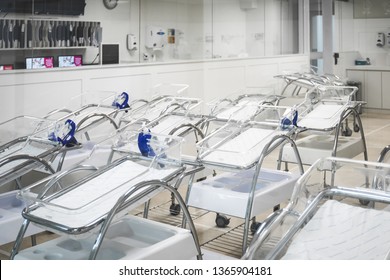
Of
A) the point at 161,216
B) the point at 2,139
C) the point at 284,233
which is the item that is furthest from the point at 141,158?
the point at 2,139

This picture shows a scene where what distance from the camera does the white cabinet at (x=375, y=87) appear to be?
534 centimetres

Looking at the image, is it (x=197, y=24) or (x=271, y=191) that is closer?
(x=271, y=191)

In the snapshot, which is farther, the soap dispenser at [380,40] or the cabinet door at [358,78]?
the cabinet door at [358,78]

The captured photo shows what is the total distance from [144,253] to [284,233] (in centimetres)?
65

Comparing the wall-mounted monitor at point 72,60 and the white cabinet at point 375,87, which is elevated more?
the wall-mounted monitor at point 72,60

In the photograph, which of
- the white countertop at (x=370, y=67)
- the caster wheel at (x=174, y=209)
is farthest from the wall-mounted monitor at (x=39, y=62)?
the white countertop at (x=370, y=67)

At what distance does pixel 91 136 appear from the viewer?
233 inches

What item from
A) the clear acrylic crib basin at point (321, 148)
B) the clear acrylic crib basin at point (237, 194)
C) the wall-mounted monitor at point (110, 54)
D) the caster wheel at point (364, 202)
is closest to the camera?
the caster wheel at point (364, 202)

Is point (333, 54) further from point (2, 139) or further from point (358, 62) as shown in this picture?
point (2, 139)

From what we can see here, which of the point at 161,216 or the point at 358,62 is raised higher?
the point at 358,62

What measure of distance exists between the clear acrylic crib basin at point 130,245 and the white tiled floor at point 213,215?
61 cm

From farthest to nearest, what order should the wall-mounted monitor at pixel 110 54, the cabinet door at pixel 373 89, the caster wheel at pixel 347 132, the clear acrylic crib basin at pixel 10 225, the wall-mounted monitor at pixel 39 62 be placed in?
the wall-mounted monitor at pixel 110 54 < the wall-mounted monitor at pixel 39 62 < the cabinet door at pixel 373 89 < the caster wheel at pixel 347 132 < the clear acrylic crib basin at pixel 10 225

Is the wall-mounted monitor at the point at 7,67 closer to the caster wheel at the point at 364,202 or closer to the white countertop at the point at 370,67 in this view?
→ the white countertop at the point at 370,67

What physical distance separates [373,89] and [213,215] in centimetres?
214
